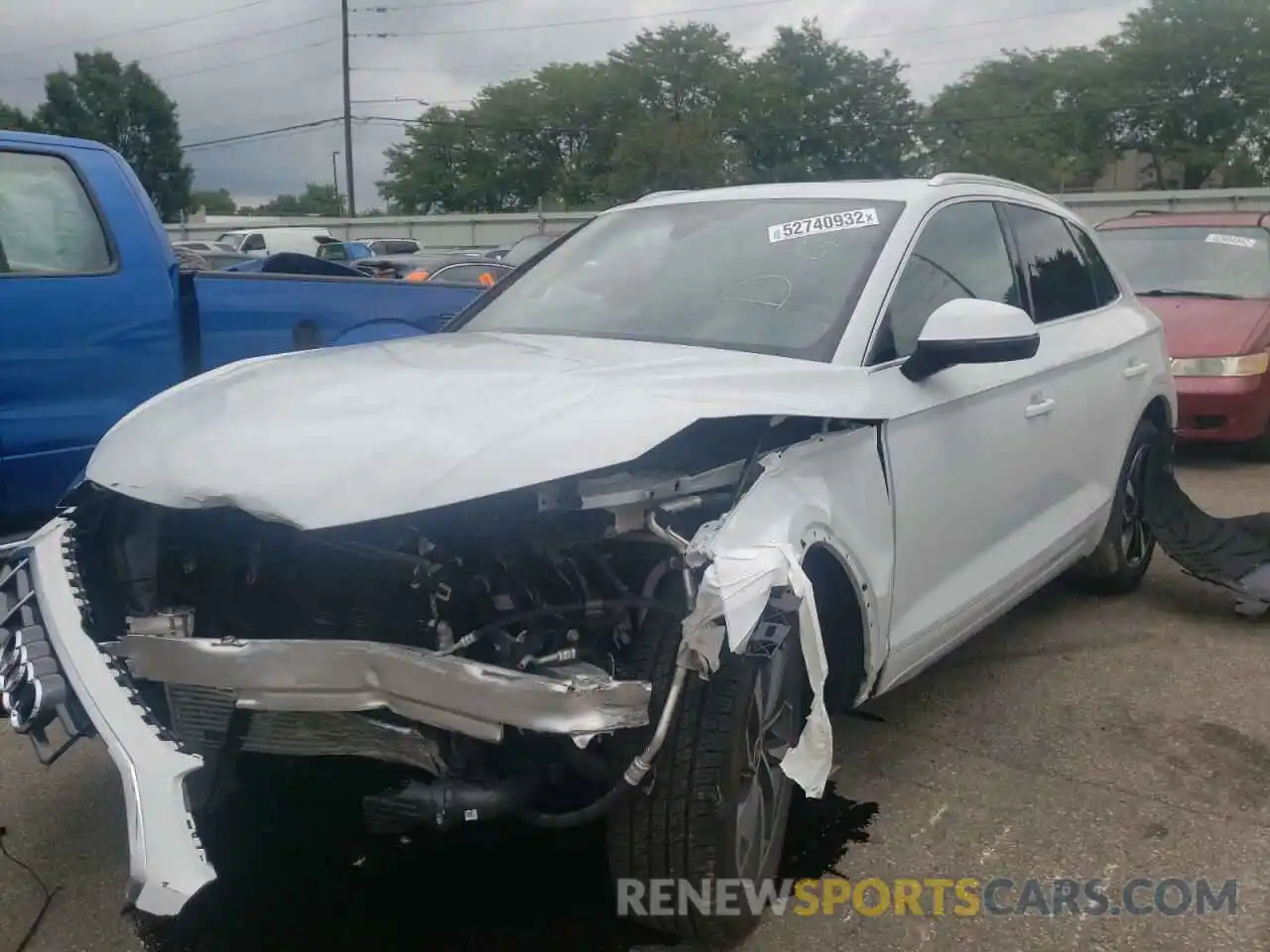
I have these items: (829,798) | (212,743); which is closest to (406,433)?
(212,743)

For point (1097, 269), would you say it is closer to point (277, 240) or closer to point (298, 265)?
point (298, 265)

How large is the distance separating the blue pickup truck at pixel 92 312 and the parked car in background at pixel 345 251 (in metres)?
19.3

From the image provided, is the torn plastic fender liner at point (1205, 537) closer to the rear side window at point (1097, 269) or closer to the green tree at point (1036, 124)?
the rear side window at point (1097, 269)

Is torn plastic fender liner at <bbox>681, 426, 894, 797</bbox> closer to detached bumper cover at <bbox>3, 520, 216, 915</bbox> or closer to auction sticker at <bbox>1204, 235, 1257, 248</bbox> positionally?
detached bumper cover at <bbox>3, 520, 216, 915</bbox>

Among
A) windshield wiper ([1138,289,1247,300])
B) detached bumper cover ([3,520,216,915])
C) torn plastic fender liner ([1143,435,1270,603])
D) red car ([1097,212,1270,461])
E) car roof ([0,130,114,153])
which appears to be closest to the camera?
detached bumper cover ([3,520,216,915])

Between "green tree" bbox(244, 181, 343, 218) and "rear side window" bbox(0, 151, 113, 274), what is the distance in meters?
81.4

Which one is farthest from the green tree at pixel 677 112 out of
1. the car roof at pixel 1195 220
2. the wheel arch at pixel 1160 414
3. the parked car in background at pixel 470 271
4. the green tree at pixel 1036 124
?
the wheel arch at pixel 1160 414

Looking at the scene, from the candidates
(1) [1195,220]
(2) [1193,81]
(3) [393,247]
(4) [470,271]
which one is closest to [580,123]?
(2) [1193,81]

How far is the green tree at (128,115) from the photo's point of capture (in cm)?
6316

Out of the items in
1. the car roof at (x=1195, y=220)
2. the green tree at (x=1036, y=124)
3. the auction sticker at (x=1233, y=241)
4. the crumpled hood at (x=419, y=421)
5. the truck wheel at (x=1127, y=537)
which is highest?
the green tree at (x=1036, y=124)

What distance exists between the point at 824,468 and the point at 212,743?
4.74 ft

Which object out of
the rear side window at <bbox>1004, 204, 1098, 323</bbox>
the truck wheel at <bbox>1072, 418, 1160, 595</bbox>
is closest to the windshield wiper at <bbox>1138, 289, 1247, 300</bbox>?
the truck wheel at <bbox>1072, 418, 1160, 595</bbox>

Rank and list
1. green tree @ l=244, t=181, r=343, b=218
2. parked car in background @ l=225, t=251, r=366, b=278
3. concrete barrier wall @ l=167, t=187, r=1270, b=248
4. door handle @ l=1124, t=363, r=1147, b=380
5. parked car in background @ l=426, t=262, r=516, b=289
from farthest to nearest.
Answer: green tree @ l=244, t=181, r=343, b=218, concrete barrier wall @ l=167, t=187, r=1270, b=248, parked car in background @ l=426, t=262, r=516, b=289, parked car in background @ l=225, t=251, r=366, b=278, door handle @ l=1124, t=363, r=1147, b=380

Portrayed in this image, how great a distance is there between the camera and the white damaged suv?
→ 2297mm
